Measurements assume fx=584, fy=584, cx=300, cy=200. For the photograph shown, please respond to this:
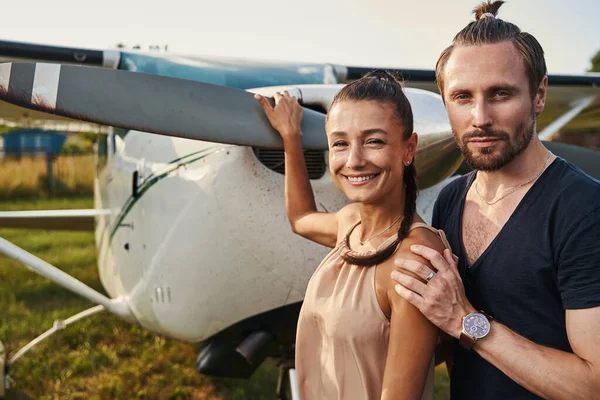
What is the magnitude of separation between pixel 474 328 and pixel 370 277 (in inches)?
10.0

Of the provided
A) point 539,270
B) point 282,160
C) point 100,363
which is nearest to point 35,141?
point 100,363

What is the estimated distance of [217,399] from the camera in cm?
439

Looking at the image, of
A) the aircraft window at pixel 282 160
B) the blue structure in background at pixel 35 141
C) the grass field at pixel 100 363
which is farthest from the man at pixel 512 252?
the blue structure in background at pixel 35 141

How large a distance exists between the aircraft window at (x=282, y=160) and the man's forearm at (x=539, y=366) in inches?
53.4

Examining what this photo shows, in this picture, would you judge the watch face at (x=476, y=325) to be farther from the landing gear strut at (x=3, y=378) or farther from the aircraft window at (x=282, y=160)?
the landing gear strut at (x=3, y=378)

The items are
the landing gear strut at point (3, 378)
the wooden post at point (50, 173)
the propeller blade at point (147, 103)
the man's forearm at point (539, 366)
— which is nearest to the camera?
the man's forearm at point (539, 366)

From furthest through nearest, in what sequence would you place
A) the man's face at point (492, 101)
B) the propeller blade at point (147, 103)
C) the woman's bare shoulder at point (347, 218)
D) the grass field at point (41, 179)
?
the grass field at point (41, 179)
the propeller blade at point (147, 103)
the woman's bare shoulder at point (347, 218)
the man's face at point (492, 101)

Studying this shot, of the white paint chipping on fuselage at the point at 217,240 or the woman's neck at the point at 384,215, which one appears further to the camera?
the white paint chipping on fuselage at the point at 217,240

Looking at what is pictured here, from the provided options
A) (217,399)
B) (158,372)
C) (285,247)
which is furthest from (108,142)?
(285,247)

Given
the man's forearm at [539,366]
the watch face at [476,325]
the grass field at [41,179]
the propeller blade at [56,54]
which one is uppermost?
the propeller blade at [56,54]

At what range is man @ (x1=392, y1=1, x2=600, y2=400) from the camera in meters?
1.19

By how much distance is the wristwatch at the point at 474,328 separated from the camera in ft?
4.16

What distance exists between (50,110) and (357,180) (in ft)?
3.64

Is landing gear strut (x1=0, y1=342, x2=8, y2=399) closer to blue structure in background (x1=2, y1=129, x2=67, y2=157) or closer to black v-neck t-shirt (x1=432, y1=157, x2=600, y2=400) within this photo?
black v-neck t-shirt (x1=432, y1=157, x2=600, y2=400)
